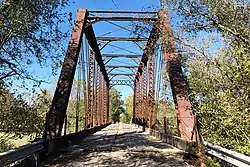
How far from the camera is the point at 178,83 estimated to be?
419 inches

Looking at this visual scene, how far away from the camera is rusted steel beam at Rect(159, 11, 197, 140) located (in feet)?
30.3

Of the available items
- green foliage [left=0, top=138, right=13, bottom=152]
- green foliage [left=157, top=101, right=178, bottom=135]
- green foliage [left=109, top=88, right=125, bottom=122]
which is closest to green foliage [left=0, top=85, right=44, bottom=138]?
green foliage [left=0, top=138, right=13, bottom=152]

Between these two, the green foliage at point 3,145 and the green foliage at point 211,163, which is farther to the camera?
the green foliage at point 3,145

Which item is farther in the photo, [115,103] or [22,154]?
[115,103]

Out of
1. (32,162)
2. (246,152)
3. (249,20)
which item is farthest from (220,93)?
(32,162)

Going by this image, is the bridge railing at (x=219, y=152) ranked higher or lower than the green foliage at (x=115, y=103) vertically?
lower

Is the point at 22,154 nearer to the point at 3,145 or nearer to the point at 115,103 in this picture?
the point at 3,145

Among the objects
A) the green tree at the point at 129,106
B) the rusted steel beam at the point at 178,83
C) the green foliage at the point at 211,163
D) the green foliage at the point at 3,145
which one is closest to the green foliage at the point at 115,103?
the green tree at the point at 129,106

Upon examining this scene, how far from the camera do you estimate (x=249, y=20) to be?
713cm

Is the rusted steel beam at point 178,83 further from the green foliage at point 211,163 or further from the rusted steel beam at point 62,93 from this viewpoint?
the rusted steel beam at point 62,93

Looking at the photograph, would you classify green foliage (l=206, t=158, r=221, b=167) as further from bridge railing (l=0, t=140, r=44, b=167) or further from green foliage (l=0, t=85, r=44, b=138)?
green foliage (l=0, t=85, r=44, b=138)

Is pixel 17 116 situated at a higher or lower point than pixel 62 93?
lower

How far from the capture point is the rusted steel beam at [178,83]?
30.3ft

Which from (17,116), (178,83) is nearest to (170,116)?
(178,83)
